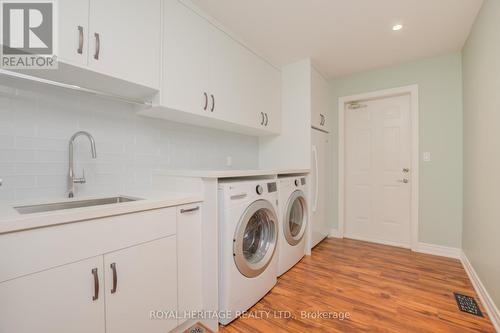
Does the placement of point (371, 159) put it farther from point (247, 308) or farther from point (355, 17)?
point (247, 308)

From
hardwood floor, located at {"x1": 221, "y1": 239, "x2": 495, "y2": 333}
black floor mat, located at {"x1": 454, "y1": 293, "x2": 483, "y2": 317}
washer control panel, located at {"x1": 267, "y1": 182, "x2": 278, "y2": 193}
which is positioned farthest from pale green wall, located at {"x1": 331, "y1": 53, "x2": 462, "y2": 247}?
washer control panel, located at {"x1": 267, "y1": 182, "x2": 278, "y2": 193}

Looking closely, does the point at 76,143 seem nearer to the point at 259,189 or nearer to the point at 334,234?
the point at 259,189

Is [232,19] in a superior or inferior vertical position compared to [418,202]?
superior

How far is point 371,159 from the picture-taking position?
3234mm

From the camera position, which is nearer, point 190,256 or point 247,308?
point 190,256

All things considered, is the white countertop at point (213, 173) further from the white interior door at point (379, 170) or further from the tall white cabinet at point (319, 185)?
the white interior door at point (379, 170)

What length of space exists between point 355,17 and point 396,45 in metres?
0.85

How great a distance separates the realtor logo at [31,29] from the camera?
3.56 ft

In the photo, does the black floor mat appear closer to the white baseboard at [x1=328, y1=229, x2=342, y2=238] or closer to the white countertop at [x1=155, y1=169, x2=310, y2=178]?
the white baseboard at [x1=328, y1=229, x2=342, y2=238]

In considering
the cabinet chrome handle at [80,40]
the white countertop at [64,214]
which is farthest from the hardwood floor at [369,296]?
the cabinet chrome handle at [80,40]

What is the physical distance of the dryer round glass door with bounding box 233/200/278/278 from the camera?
1619 mm

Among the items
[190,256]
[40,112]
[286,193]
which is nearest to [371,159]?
[286,193]

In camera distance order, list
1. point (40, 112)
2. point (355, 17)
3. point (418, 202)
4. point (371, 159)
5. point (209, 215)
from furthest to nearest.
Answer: point (371, 159)
point (418, 202)
point (355, 17)
point (209, 215)
point (40, 112)

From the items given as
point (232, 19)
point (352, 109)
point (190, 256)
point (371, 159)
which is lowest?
point (190, 256)
